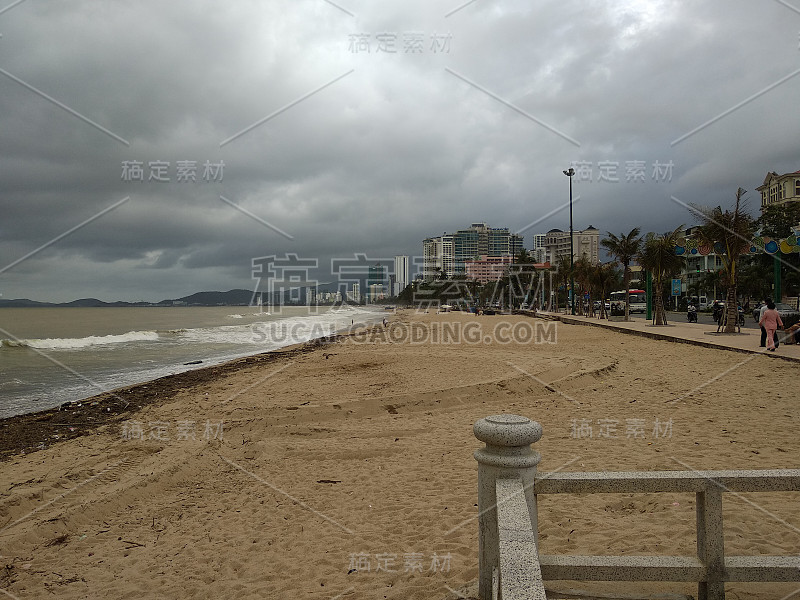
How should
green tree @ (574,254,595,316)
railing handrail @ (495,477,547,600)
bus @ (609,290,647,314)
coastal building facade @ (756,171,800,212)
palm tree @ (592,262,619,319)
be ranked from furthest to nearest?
coastal building facade @ (756,171,800,212), bus @ (609,290,647,314), green tree @ (574,254,595,316), palm tree @ (592,262,619,319), railing handrail @ (495,477,547,600)

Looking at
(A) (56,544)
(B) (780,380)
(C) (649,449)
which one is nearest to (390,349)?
(B) (780,380)

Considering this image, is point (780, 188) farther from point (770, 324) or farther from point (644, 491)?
point (644, 491)

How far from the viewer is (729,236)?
20016 mm

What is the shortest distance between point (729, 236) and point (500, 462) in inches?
848

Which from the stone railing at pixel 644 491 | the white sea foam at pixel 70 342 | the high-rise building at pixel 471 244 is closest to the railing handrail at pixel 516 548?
the stone railing at pixel 644 491

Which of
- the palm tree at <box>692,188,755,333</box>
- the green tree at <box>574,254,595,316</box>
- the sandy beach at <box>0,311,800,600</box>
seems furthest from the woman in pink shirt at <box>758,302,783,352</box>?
the green tree at <box>574,254,595,316</box>

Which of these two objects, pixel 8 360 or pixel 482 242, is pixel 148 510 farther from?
pixel 482 242

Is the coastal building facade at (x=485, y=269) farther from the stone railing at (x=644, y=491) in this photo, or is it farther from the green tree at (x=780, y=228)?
the stone railing at (x=644, y=491)

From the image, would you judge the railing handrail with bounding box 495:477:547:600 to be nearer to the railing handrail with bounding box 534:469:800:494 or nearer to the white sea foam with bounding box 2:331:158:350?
the railing handrail with bounding box 534:469:800:494

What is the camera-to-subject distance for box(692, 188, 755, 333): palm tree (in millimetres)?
19719

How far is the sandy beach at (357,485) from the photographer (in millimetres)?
3979

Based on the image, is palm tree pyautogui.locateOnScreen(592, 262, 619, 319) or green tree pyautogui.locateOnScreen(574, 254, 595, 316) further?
green tree pyautogui.locateOnScreen(574, 254, 595, 316)

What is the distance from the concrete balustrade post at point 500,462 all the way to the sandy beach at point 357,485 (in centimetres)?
94

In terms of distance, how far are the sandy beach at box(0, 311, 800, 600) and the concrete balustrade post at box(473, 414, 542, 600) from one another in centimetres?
94
